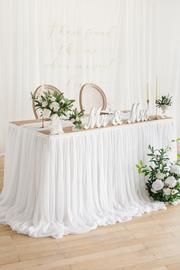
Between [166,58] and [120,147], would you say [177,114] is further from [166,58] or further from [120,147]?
[120,147]

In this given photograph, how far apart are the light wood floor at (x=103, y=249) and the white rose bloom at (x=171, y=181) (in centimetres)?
45

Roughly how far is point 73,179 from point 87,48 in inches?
126

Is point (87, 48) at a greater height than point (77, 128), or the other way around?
point (87, 48)

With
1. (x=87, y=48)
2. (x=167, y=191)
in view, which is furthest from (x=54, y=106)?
(x=87, y=48)

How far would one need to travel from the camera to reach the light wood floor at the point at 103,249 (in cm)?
265

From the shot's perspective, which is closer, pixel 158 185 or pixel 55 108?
pixel 55 108

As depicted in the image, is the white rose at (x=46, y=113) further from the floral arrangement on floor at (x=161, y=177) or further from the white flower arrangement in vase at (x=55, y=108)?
the floral arrangement on floor at (x=161, y=177)

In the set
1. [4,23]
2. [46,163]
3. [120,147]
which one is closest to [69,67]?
[4,23]

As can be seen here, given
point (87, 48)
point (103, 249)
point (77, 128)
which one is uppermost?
point (87, 48)

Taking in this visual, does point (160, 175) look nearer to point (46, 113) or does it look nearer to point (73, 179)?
point (73, 179)

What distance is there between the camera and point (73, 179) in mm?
3244

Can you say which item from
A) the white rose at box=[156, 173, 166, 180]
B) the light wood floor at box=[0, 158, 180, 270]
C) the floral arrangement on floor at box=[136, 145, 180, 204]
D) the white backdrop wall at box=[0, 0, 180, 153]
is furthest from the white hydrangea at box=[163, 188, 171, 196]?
the white backdrop wall at box=[0, 0, 180, 153]

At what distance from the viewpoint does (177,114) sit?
6.82m

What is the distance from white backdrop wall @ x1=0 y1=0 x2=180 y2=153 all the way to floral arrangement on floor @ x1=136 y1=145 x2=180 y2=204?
2.37 metres
